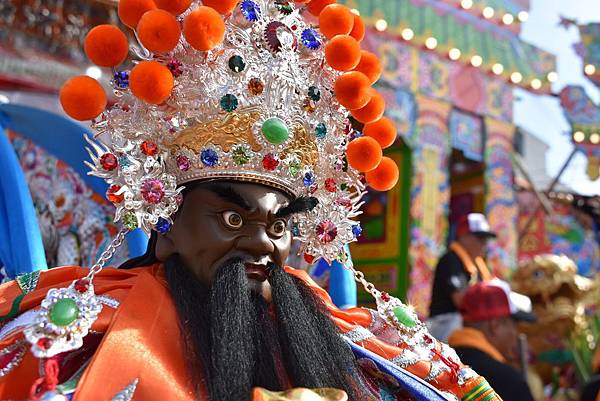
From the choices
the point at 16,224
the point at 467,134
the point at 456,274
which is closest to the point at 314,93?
the point at 16,224

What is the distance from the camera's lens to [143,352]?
1464 millimetres

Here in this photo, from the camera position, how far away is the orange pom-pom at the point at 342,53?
5.69 ft

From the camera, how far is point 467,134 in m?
6.72

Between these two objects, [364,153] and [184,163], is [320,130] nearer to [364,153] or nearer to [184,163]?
[364,153]

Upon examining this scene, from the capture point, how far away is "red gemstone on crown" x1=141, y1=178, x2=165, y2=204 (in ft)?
5.43

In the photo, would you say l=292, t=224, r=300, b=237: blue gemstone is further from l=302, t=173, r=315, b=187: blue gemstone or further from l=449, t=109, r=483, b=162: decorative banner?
l=449, t=109, r=483, b=162: decorative banner

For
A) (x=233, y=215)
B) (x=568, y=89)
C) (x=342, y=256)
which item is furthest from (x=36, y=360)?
(x=568, y=89)

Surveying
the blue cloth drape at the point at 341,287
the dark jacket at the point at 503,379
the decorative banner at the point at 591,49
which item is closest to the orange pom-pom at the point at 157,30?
the blue cloth drape at the point at 341,287

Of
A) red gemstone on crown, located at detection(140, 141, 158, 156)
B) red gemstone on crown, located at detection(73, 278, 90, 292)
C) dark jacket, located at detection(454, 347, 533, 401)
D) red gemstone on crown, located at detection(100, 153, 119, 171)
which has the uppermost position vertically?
red gemstone on crown, located at detection(140, 141, 158, 156)

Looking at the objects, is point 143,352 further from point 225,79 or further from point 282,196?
point 225,79

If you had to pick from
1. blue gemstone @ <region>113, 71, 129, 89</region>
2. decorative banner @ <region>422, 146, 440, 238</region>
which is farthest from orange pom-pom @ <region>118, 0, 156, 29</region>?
decorative banner @ <region>422, 146, 440, 238</region>

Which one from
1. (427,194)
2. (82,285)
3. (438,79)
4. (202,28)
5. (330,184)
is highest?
(438,79)

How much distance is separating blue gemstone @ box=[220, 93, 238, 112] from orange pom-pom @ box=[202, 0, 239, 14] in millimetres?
179

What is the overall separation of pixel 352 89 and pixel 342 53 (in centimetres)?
8
